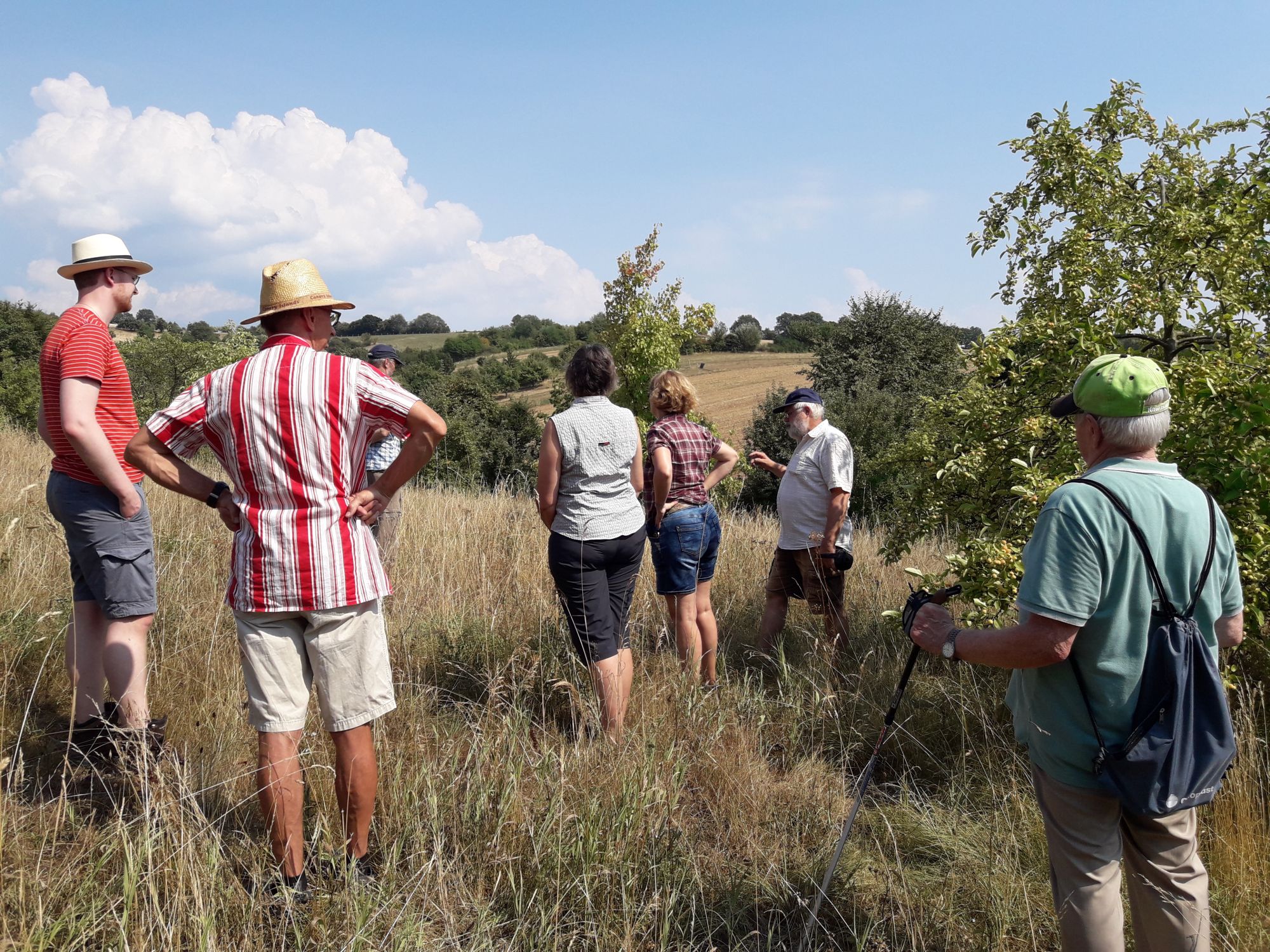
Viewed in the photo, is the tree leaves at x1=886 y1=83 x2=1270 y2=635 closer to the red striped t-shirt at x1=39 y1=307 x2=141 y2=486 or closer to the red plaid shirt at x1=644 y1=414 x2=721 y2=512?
the red plaid shirt at x1=644 y1=414 x2=721 y2=512

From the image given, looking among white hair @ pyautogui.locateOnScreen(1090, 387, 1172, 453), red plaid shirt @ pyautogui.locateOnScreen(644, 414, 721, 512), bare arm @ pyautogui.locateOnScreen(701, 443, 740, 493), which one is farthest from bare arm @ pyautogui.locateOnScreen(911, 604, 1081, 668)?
bare arm @ pyautogui.locateOnScreen(701, 443, 740, 493)

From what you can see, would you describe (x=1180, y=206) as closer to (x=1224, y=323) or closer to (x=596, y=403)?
(x=1224, y=323)

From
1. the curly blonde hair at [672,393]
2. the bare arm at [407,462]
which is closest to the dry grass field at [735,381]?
the curly blonde hair at [672,393]

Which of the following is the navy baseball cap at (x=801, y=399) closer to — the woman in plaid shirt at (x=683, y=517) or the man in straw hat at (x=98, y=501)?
the woman in plaid shirt at (x=683, y=517)

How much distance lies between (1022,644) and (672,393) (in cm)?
311

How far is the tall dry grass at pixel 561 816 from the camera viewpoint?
2369 mm

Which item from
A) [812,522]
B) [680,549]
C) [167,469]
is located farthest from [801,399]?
[167,469]

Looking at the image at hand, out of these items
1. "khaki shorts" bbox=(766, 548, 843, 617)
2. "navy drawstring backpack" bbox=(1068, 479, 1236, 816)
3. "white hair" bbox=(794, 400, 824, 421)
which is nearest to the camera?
"navy drawstring backpack" bbox=(1068, 479, 1236, 816)

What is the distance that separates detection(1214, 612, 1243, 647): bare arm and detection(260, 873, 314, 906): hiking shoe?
2.68 meters

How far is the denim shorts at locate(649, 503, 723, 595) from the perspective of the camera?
466cm

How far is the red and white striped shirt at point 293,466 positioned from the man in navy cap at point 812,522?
10.3 ft

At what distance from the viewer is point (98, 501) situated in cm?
339

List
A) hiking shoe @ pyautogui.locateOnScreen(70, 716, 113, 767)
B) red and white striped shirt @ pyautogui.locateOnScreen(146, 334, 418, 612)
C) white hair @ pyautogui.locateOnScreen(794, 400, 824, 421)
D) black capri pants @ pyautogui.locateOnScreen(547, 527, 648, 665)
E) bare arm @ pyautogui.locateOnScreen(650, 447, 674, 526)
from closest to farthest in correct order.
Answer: red and white striped shirt @ pyautogui.locateOnScreen(146, 334, 418, 612)
hiking shoe @ pyautogui.locateOnScreen(70, 716, 113, 767)
black capri pants @ pyautogui.locateOnScreen(547, 527, 648, 665)
bare arm @ pyautogui.locateOnScreen(650, 447, 674, 526)
white hair @ pyautogui.locateOnScreen(794, 400, 824, 421)

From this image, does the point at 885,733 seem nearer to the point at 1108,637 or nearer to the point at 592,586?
the point at 1108,637
